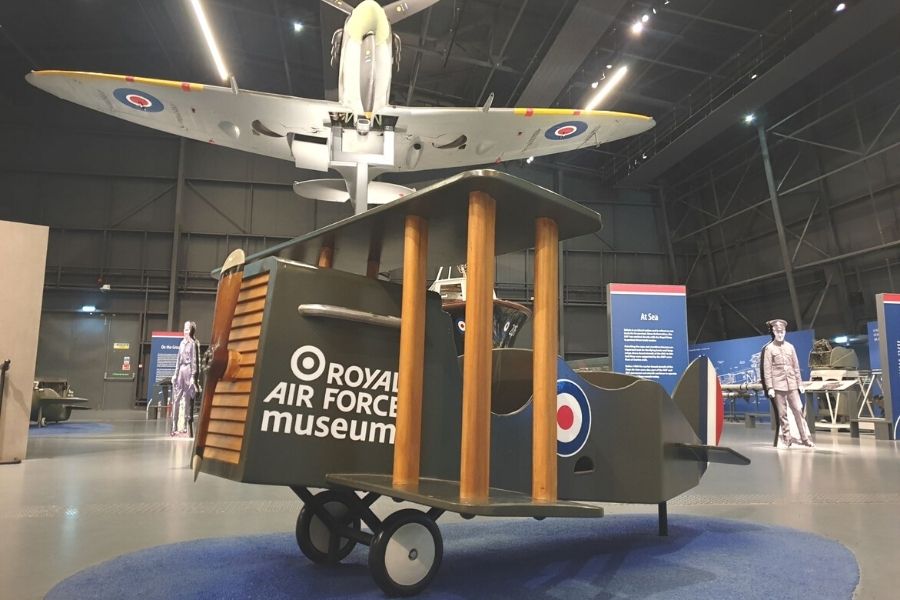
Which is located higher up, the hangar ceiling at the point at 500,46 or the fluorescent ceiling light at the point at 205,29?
the hangar ceiling at the point at 500,46

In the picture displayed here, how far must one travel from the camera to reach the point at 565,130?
7.54 metres

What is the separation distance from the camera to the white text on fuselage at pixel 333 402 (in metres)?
1.81

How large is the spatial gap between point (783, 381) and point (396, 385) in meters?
8.72

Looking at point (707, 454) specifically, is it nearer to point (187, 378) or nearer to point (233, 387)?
point (233, 387)

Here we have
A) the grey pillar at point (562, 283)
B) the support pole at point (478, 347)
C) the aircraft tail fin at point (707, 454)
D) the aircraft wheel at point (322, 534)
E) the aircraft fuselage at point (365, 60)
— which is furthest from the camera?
the grey pillar at point (562, 283)

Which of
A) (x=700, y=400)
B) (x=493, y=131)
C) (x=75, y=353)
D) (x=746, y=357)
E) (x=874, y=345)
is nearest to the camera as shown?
(x=700, y=400)

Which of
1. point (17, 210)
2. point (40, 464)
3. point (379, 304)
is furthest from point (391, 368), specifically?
point (17, 210)

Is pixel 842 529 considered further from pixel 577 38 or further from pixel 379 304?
pixel 577 38

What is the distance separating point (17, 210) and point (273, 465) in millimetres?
22067

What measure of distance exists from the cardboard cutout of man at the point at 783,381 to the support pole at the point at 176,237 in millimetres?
17474

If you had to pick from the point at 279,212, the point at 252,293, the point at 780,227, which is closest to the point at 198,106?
the point at 252,293

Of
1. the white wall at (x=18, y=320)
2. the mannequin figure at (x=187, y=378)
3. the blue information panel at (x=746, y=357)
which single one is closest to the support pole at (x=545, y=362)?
the white wall at (x=18, y=320)

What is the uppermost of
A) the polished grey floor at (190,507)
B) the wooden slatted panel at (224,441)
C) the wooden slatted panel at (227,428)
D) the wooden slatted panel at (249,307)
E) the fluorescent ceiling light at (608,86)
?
the fluorescent ceiling light at (608,86)

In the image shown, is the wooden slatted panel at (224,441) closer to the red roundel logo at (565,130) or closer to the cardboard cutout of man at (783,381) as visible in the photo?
the red roundel logo at (565,130)
